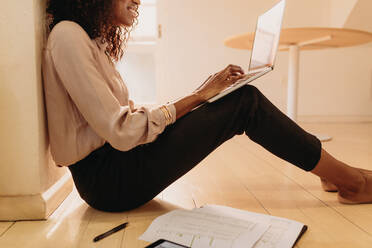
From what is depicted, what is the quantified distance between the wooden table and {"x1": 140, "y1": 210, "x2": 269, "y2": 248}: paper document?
4.27ft

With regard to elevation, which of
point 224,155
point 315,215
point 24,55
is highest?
point 24,55

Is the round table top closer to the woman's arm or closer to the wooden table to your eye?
the wooden table

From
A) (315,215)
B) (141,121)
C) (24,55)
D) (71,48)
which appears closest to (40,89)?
(24,55)

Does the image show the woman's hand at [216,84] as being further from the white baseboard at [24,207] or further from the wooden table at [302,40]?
the wooden table at [302,40]

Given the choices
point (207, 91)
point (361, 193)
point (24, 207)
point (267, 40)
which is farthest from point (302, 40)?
point (24, 207)

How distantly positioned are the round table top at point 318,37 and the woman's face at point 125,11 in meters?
1.09

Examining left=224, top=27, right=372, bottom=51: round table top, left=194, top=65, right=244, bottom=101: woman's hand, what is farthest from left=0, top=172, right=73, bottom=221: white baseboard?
left=224, top=27, right=372, bottom=51: round table top

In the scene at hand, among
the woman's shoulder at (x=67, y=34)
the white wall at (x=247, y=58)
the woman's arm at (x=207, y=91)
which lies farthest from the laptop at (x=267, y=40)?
the white wall at (x=247, y=58)

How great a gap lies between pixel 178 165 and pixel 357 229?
1.65 ft

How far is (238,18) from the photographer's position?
131 inches

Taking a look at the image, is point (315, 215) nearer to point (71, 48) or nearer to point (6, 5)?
point (71, 48)

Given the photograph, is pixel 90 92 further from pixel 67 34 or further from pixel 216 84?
pixel 216 84

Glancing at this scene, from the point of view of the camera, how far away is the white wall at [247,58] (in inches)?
130

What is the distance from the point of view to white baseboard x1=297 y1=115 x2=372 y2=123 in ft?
11.4
